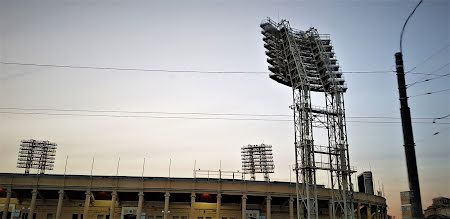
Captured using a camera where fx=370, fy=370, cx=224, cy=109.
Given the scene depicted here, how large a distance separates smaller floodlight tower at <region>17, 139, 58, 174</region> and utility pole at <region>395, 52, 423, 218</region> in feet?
331

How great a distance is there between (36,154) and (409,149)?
10597 centimetres

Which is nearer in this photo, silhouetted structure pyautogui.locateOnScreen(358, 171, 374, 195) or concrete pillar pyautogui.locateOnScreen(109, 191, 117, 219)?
concrete pillar pyautogui.locateOnScreen(109, 191, 117, 219)

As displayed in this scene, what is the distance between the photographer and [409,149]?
19703 mm

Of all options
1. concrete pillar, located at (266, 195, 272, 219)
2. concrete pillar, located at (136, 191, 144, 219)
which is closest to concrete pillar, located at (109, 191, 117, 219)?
concrete pillar, located at (136, 191, 144, 219)

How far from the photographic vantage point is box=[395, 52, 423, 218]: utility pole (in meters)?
19.1

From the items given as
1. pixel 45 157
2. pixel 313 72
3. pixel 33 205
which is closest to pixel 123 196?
pixel 33 205

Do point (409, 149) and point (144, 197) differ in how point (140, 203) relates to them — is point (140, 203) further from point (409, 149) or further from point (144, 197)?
point (409, 149)

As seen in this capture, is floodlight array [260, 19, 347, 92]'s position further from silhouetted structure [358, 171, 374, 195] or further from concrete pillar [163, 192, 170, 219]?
silhouetted structure [358, 171, 374, 195]

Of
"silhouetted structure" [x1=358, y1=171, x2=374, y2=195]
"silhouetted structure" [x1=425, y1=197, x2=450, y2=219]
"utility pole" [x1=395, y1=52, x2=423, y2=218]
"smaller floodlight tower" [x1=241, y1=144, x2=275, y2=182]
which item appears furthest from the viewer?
"smaller floodlight tower" [x1=241, y1=144, x2=275, y2=182]

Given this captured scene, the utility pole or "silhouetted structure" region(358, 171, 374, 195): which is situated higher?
"silhouetted structure" region(358, 171, 374, 195)

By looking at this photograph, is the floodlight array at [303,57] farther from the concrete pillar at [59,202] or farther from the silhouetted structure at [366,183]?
the concrete pillar at [59,202]

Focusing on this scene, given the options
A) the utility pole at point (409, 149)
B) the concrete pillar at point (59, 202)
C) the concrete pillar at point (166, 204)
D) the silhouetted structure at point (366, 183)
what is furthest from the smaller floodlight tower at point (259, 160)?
the utility pole at point (409, 149)

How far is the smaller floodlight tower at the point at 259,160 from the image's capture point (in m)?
102

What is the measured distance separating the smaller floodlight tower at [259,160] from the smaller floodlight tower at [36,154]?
180 feet
